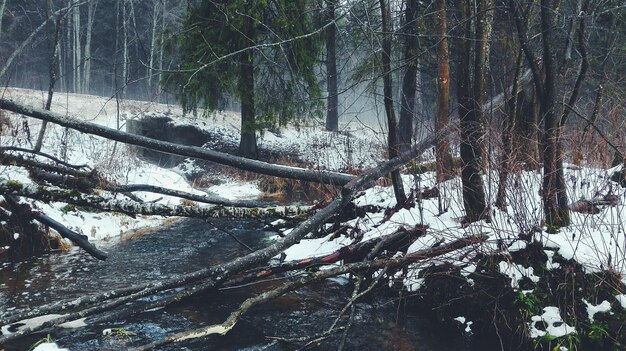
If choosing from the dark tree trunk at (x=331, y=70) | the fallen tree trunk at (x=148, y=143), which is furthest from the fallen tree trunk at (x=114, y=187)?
the dark tree trunk at (x=331, y=70)

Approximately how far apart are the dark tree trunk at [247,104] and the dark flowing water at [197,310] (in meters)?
7.98

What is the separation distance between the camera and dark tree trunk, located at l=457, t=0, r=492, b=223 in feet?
17.4

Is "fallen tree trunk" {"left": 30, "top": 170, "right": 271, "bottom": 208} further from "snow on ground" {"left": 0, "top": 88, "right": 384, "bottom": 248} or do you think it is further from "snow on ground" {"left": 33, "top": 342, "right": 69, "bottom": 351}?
"snow on ground" {"left": 33, "top": 342, "right": 69, "bottom": 351}

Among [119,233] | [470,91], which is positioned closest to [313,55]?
[119,233]

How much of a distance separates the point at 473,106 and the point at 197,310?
372 centimetres

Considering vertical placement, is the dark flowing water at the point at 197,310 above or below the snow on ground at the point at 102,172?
below

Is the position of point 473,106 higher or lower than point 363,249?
higher

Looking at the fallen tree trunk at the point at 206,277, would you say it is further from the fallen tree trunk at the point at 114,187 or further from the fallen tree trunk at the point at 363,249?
the fallen tree trunk at the point at 114,187

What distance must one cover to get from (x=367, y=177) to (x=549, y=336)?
98.7 inches

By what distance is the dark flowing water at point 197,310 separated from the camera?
4266 millimetres

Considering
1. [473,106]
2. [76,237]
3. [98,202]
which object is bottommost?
[76,237]

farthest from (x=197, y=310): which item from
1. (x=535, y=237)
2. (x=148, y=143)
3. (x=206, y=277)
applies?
(x=535, y=237)

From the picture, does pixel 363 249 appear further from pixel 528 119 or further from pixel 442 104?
pixel 442 104

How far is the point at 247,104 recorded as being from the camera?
16.5m
